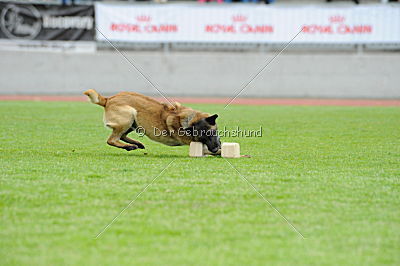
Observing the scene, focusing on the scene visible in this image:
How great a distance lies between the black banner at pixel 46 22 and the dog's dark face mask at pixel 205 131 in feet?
62.0

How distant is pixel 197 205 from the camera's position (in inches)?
232

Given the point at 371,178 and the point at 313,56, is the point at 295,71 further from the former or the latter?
the point at 371,178

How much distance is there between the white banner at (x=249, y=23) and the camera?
2658cm

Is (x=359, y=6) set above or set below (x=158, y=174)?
above

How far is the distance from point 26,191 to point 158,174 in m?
1.73

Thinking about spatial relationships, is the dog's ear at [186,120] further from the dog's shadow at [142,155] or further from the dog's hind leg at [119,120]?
the dog's hind leg at [119,120]

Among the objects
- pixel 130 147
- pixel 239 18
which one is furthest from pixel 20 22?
pixel 130 147

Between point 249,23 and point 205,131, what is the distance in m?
18.6

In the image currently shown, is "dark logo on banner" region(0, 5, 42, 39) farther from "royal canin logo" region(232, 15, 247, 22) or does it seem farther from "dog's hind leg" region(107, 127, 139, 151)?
"dog's hind leg" region(107, 127, 139, 151)

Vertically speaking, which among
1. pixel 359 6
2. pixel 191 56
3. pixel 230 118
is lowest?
pixel 230 118

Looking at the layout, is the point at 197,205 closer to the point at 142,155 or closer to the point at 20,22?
the point at 142,155

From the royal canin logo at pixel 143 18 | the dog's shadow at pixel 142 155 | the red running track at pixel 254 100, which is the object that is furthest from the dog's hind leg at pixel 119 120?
the royal canin logo at pixel 143 18

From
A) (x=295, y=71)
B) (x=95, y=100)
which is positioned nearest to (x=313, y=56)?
(x=295, y=71)

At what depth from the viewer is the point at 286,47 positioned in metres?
26.6
